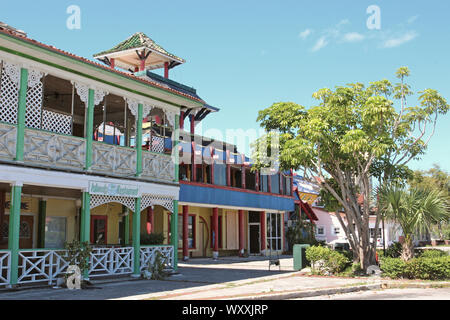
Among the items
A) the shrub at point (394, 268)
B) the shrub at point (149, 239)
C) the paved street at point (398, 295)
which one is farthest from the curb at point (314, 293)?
the shrub at point (149, 239)

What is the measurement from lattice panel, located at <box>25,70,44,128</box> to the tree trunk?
11940mm

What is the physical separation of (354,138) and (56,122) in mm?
9258

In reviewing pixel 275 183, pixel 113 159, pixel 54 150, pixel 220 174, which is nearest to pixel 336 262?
pixel 113 159

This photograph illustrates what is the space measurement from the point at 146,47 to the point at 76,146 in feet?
44.6

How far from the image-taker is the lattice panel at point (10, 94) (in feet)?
39.1

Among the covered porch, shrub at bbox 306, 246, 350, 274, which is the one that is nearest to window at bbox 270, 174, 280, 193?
the covered porch

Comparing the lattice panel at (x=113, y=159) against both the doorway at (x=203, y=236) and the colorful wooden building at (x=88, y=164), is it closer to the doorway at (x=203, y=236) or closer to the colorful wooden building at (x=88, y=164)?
the colorful wooden building at (x=88, y=164)

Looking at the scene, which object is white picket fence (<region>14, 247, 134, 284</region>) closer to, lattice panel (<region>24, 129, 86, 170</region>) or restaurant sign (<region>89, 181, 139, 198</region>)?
restaurant sign (<region>89, 181, 139, 198</region>)

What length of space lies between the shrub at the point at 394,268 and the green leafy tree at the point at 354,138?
101cm

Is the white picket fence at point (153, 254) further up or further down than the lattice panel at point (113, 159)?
further down

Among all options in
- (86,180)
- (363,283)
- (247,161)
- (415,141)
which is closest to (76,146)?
(86,180)

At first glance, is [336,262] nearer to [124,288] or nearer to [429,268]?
[429,268]

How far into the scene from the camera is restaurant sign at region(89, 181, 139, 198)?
13891mm

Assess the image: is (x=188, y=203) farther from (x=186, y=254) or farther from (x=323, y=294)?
(x=323, y=294)
